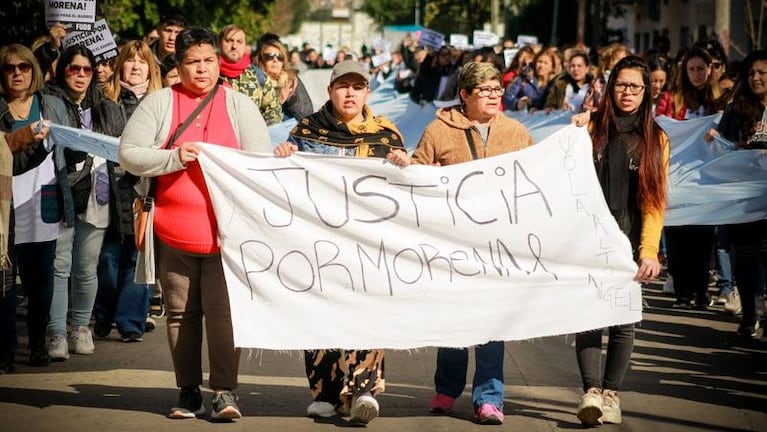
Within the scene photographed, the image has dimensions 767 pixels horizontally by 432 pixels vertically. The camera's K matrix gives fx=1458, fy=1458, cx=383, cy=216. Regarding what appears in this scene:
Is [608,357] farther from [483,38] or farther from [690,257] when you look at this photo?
[483,38]

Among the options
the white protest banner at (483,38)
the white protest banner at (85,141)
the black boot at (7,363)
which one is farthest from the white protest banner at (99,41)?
the white protest banner at (483,38)

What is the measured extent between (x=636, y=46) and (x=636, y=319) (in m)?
51.4

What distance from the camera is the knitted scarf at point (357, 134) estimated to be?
7145 mm

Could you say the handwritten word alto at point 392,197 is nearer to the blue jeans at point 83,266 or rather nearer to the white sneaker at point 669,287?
the blue jeans at point 83,266

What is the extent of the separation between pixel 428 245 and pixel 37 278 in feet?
9.25

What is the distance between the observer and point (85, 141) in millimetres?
8648

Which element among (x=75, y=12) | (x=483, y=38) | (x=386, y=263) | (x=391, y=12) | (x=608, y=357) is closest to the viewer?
(x=386, y=263)

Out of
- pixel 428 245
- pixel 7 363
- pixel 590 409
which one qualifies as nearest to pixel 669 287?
pixel 590 409

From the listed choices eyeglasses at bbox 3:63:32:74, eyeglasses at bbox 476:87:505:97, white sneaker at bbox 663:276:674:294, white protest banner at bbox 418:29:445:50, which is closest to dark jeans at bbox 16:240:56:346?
eyeglasses at bbox 3:63:32:74

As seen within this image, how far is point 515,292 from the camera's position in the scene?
23.0 ft

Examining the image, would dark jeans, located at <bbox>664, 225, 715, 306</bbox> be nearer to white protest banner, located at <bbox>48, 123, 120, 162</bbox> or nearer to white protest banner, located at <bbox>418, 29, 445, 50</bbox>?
white protest banner, located at <bbox>48, 123, 120, 162</bbox>

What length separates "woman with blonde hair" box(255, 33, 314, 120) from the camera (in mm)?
11891

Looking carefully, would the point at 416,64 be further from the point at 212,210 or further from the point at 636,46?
the point at 636,46

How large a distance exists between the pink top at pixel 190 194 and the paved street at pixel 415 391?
692 mm
